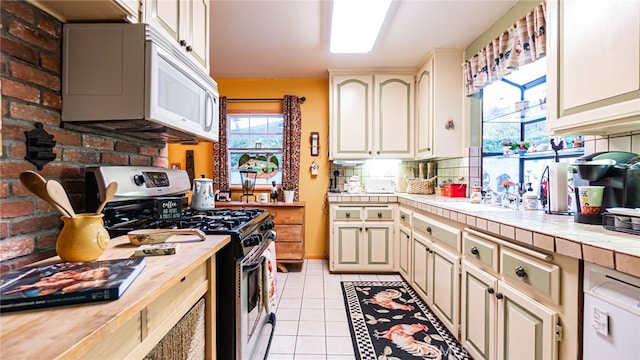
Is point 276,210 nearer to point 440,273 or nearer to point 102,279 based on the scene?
point 440,273

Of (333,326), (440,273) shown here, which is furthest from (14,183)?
(440,273)

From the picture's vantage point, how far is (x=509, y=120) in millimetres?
2203

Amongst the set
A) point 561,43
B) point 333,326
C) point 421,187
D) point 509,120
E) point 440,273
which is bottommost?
point 333,326

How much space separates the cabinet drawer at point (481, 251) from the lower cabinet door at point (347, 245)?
1.53 meters

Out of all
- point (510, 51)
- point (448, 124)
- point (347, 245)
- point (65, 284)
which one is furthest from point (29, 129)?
point (448, 124)

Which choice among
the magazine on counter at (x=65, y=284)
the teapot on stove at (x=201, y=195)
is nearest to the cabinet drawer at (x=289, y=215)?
the teapot on stove at (x=201, y=195)

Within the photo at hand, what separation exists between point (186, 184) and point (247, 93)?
7.34 ft

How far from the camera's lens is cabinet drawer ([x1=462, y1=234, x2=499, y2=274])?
1398 mm

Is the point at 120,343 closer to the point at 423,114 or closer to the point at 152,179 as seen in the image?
the point at 152,179

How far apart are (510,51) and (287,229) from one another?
2612 millimetres

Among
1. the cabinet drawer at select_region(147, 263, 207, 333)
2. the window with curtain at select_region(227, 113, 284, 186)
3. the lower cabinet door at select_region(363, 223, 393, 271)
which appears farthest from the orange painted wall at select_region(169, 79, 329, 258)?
the cabinet drawer at select_region(147, 263, 207, 333)

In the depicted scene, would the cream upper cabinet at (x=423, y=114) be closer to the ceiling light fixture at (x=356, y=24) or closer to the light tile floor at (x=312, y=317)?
the ceiling light fixture at (x=356, y=24)

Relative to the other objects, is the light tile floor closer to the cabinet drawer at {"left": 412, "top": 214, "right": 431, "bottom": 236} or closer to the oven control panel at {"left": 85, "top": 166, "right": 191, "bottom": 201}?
the cabinet drawer at {"left": 412, "top": 214, "right": 431, "bottom": 236}

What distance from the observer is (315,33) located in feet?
8.45
